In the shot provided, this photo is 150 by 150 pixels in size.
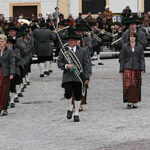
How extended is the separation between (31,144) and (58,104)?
6.36 meters

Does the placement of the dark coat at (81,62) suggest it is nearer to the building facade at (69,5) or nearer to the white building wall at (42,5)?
the building facade at (69,5)

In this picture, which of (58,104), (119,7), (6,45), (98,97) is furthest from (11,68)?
(119,7)

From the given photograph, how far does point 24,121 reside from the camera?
15.3m

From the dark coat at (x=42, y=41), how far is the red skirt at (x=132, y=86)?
1079cm

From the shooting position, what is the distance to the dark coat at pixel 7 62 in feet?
54.0

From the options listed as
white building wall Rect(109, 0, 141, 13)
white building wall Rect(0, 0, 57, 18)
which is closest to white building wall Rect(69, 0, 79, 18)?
white building wall Rect(0, 0, 57, 18)

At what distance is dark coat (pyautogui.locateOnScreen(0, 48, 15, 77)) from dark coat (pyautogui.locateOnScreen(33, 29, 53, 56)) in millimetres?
11442

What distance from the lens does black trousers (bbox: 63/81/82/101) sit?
50.0ft

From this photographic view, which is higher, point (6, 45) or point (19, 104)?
point (6, 45)

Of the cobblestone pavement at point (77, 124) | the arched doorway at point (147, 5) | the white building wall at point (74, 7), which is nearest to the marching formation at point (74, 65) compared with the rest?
the cobblestone pavement at point (77, 124)

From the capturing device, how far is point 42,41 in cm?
2823

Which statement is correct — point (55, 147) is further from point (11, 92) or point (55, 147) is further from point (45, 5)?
point (45, 5)

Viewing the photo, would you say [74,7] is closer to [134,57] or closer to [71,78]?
[134,57]

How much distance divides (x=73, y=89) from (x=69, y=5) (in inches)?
1218
